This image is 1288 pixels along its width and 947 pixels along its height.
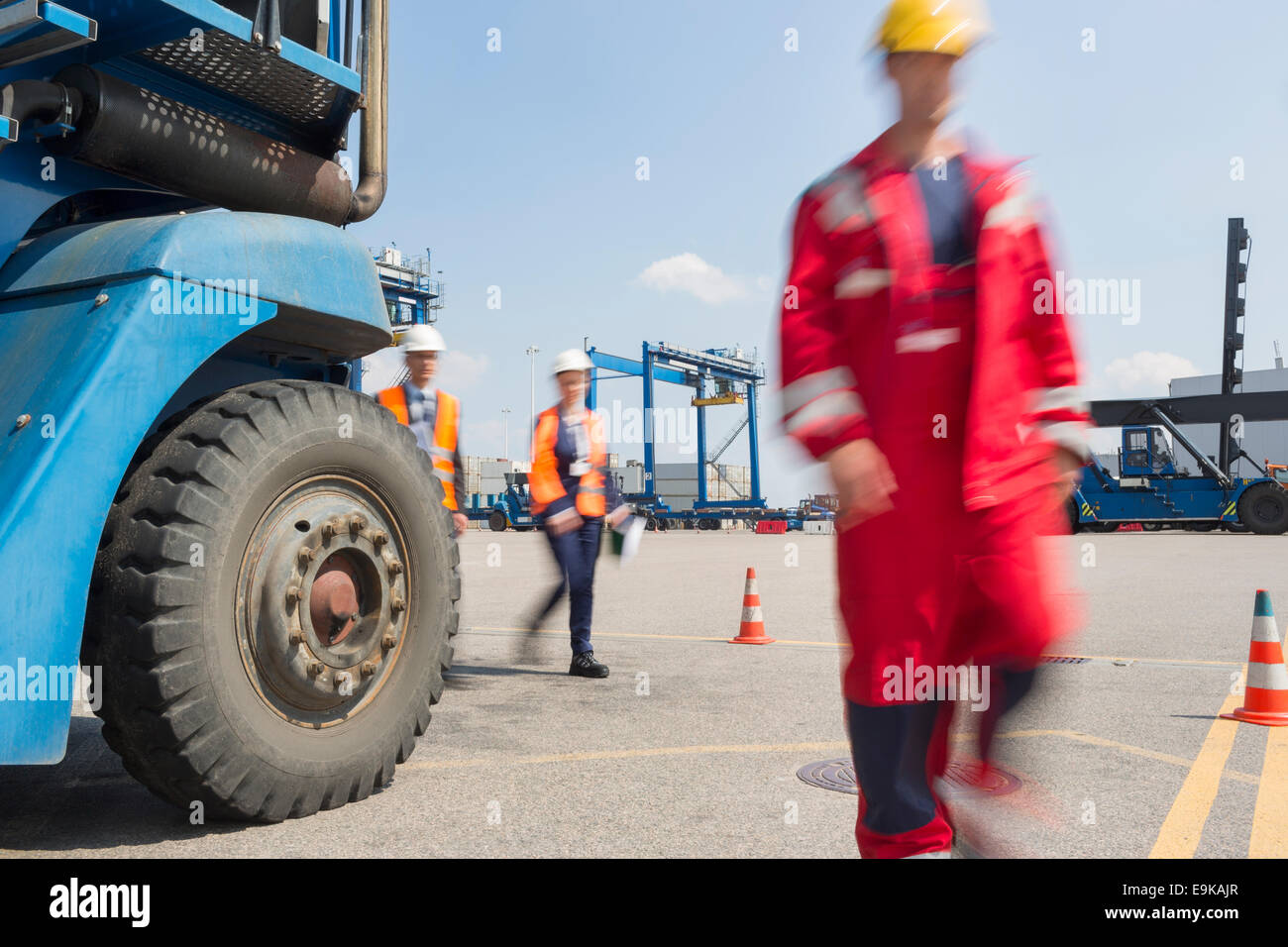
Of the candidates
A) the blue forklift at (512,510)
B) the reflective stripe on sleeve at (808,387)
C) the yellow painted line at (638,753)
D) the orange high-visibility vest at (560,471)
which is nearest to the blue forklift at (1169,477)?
the blue forklift at (512,510)

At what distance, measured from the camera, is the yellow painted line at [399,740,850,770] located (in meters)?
3.68

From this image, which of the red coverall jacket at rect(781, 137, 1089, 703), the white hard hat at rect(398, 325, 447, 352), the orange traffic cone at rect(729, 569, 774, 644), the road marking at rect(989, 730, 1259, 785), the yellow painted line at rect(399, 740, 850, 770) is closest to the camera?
the red coverall jacket at rect(781, 137, 1089, 703)

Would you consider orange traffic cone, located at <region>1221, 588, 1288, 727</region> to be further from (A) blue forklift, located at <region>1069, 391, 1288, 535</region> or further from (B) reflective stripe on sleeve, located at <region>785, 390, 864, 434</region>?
(A) blue forklift, located at <region>1069, 391, 1288, 535</region>

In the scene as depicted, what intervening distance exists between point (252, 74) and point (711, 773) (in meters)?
2.94

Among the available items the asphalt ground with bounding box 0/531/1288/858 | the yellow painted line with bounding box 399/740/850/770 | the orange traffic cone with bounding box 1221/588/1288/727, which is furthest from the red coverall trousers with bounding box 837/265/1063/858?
the orange traffic cone with bounding box 1221/588/1288/727

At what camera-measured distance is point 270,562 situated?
278 centimetres

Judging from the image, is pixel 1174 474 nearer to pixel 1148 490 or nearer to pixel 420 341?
pixel 1148 490

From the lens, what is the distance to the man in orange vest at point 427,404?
18.4ft

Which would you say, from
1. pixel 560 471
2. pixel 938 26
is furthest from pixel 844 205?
pixel 560 471

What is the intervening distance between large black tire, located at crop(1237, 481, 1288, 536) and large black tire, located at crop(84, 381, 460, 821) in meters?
25.9
